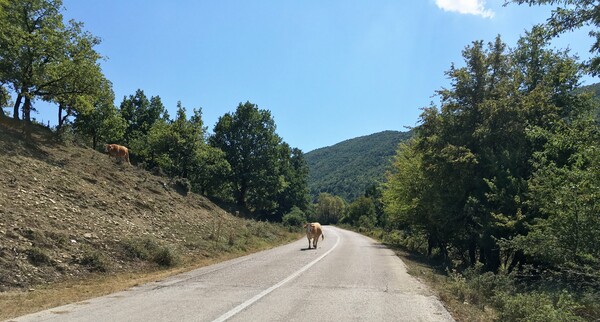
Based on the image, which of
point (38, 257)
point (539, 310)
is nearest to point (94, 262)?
point (38, 257)

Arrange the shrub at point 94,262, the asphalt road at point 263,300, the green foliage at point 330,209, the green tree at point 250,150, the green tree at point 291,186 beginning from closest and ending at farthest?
the asphalt road at point 263,300
the shrub at point 94,262
the green tree at point 250,150
the green tree at point 291,186
the green foliage at point 330,209

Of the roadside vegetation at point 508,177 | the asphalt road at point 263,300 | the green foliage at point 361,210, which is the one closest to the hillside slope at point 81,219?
the asphalt road at point 263,300

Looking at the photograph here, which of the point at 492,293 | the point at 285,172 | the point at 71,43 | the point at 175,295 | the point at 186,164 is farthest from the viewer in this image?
the point at 285,172

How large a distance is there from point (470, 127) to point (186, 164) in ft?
81.1

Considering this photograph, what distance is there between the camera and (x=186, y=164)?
36.5 metres

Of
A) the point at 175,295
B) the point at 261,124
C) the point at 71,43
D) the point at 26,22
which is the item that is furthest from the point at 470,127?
the point at 261,124

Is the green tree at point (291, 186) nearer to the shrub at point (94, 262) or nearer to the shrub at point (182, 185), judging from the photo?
the shrub at point (182, 185)

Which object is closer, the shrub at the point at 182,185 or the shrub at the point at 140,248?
the shrub at the point at 140,248

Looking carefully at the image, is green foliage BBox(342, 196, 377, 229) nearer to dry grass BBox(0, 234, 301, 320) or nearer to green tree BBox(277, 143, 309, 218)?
green tree BBox(277, 143, 309, 218)

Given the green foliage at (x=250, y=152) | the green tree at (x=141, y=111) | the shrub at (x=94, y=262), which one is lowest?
the shrub at (x=94, y=262)

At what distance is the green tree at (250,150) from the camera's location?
161ft

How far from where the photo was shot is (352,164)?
165 metres

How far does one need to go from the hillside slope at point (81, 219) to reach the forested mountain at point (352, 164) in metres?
112

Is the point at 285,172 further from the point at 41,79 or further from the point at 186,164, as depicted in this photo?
the point at 41,79
